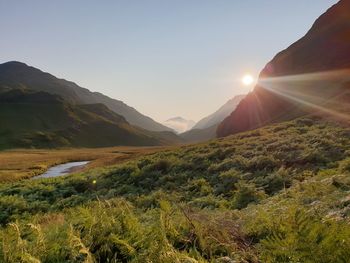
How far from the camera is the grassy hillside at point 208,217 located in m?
5.65

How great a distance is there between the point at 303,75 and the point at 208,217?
94405mm

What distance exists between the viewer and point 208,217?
9.43 m

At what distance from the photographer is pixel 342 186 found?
440 inches

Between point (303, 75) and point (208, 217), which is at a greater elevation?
Answer: point (303, 75)

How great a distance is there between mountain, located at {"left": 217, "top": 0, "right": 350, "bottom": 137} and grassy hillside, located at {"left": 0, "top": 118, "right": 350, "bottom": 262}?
169ft

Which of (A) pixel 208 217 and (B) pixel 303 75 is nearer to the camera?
(A) pixel 208 217

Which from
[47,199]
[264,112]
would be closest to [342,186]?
[47,199]

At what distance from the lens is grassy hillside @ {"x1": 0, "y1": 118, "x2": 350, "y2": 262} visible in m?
5.65

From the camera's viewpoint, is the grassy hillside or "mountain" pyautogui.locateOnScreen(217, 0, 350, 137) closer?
the grassy hillside

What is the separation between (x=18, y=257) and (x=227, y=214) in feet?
18.8

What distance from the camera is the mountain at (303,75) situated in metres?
81.7

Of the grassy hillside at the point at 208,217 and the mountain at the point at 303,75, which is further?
the mountain at the point at 303,75

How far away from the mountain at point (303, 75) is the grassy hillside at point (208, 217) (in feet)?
169

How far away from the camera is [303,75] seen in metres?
97.0
